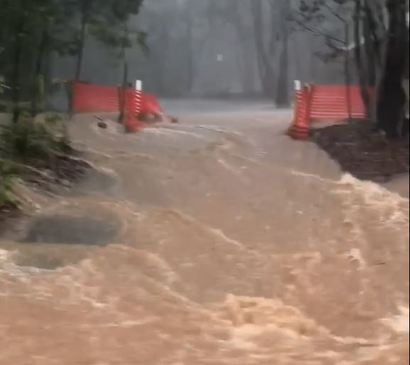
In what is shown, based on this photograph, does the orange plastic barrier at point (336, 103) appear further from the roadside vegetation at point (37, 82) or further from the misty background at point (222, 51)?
the roadside vegetation at point (37, 82)

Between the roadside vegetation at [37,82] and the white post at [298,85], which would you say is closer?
the roadside vegetation at [37,82]

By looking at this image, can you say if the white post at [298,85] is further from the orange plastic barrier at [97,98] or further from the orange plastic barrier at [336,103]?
the orange plastic barrier at [97,98]

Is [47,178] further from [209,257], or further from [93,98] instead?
[209,257]

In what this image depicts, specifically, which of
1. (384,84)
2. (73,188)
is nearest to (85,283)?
(73,188)

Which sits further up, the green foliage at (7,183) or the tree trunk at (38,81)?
the tree trunk at (38,81)

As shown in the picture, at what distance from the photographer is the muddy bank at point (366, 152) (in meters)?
0.99

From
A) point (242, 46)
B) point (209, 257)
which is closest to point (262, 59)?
point (242, 46)

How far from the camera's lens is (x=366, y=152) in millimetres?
995

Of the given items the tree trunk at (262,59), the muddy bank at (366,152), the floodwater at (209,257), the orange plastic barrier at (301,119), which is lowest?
the floodwater at (209,257)

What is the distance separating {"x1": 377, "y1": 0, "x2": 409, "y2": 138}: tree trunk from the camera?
0.98 m

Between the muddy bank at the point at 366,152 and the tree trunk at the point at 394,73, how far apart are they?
0.09ft

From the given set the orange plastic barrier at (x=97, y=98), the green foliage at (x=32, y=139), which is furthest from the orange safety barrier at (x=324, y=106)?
the green foliage at (x=32, y=139)

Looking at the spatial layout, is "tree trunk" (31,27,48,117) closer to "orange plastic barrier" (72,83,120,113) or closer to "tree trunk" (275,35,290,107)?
"orange plastic barrier" (72,83,120,113)

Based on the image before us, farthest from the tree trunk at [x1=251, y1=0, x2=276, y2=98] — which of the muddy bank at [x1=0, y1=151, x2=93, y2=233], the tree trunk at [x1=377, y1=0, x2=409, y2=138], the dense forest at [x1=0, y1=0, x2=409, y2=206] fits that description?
the muddy bank at [x1=0, y1=151, x2=93, y2=233]
